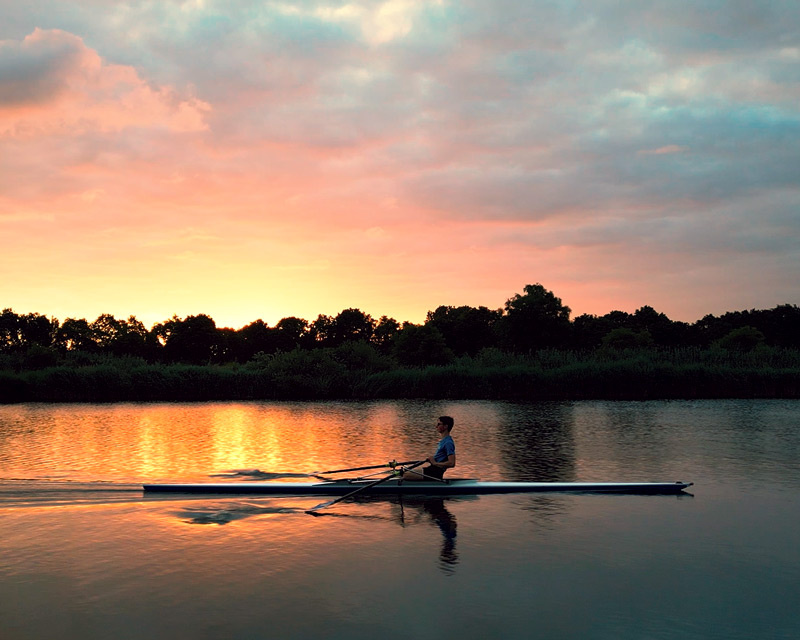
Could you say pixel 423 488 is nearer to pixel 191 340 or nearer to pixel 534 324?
pixel 534 324

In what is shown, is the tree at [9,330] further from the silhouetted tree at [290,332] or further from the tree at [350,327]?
the tree at [350,327]

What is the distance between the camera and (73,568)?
9.06 meters

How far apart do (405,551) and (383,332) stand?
285 feet

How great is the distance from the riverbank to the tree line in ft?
113

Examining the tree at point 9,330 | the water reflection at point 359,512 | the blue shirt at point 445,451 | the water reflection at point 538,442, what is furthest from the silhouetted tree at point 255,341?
the blue shirt at point 445,451

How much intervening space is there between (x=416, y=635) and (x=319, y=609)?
1.24 metres

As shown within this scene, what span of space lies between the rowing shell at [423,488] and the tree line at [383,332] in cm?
6335

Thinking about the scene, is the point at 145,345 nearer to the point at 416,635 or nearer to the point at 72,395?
the point at 72,395

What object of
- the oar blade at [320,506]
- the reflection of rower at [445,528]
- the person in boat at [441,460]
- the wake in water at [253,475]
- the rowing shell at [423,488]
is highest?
the person in boat at [441,460]

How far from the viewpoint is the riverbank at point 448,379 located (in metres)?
39.2

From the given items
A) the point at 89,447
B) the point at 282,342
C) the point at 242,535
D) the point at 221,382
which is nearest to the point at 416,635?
the point at 242,535

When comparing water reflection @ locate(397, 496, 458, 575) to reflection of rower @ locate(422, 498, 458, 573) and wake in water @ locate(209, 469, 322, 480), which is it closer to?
reflection of rower @ locate(422, 498, 458, 573)

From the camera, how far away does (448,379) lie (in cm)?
4147

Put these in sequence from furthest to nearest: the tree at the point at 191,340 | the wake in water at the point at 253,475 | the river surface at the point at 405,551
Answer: the tree at the point at 191,340
the wake in water at the point at 253,475
the river surface at the point at 405,551
